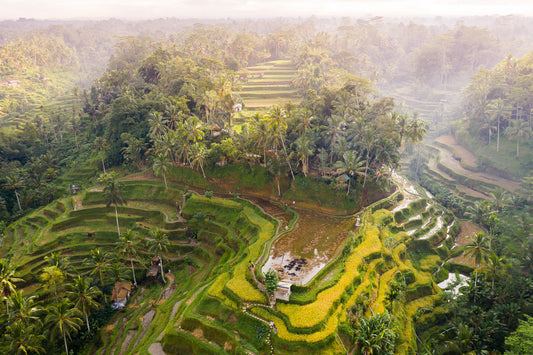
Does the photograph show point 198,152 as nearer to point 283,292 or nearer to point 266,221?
point 266,221

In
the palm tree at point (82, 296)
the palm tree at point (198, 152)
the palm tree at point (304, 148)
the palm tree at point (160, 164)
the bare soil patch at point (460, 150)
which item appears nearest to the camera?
the palm tree at point (82, 296)

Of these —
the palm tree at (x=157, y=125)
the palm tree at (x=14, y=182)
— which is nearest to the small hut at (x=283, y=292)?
the palm tree at (x=157, y=125)

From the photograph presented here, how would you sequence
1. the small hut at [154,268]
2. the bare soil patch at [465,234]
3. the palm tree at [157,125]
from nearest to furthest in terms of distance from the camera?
1. the small hut at [154,268]
2. the bare soil patch at [465,234]
3. the palm tree at [157,125]

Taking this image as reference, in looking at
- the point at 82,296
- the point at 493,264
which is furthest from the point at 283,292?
the point at 493,264

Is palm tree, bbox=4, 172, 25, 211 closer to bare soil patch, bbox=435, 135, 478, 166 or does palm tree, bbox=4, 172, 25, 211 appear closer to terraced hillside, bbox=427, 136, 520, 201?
terraced hillside, bbox=427, 136, 520, 201

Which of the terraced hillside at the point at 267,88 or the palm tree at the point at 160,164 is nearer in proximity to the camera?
the palm tree at the point at 160,164

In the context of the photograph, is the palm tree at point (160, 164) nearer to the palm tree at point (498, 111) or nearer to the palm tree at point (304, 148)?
the palm tree at point (304, 148)

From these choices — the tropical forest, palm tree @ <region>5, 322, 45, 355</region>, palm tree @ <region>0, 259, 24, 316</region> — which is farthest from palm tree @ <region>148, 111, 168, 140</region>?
palm tree @ <region>5, 322, 45, 355</region>
